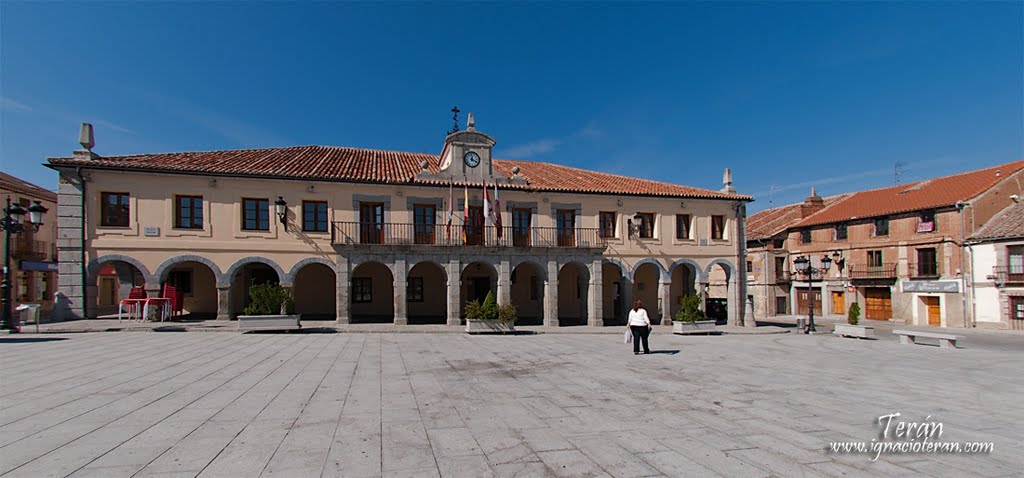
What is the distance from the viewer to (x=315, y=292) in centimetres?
2209

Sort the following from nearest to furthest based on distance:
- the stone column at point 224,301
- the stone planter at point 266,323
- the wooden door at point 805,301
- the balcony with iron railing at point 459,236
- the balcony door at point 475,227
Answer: the stone planter at point 266,323, the stone column at point 224,301, the balcony with iron railing at point 459,236, the balcony door at point 475,227, the wooden door at point 805,301

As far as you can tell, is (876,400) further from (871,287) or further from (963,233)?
(871,287)

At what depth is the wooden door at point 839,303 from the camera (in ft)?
112

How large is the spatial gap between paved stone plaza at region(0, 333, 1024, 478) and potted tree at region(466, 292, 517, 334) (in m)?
5.31

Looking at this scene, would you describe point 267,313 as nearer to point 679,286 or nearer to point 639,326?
point 639,326

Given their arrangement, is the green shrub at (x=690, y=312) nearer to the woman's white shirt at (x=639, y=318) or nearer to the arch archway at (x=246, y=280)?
the woman's white shirt at (x=639, y=318)

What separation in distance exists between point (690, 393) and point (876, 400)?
9.57ft

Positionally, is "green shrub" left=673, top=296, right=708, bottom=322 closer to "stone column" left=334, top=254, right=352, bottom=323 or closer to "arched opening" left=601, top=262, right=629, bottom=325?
"arched opening" left=601, top=262, right=629, bottom=325

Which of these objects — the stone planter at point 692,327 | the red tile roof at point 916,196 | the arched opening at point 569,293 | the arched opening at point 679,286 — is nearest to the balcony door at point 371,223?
the arched opening at point 569,293

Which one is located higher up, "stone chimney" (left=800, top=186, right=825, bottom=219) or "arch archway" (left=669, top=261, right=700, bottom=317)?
"stone chimney" (left=800, top=186, right=825, bottom=219)

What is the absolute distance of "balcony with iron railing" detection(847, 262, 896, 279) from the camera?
100 feet

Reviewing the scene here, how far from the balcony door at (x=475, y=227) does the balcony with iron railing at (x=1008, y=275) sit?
27.3m

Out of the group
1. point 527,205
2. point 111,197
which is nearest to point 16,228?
point 111,197

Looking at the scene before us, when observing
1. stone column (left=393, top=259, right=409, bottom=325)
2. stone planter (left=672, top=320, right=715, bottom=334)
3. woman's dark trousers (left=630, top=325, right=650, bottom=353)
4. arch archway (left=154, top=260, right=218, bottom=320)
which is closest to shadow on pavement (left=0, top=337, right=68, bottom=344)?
arch archway (left=154, top=260, right=218, bottom=320)
